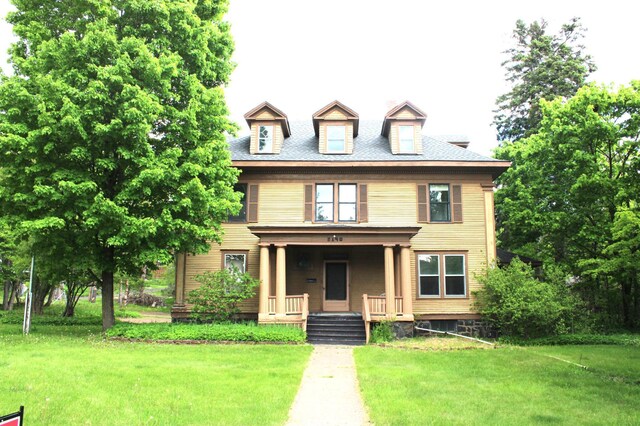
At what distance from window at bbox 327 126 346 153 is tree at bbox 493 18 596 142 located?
1544 cm

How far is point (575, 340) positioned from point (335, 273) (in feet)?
29.8

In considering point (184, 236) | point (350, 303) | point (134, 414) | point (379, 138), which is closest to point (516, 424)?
point (134, 414)

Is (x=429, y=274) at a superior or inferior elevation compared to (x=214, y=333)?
superior

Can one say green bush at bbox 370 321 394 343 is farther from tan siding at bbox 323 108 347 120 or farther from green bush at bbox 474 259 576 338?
tan siding at bbox 323 108 347 120

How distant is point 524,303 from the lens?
17.0 meters

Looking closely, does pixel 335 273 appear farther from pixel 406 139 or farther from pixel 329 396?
pixel 329 396

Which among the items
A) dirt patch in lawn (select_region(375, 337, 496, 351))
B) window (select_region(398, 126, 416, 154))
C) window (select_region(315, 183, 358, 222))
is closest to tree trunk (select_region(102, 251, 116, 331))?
window (select_region(315, 183, 358, 222))

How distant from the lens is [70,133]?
1432cm

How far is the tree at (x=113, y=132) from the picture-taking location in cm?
1420

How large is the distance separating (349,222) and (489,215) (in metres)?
5.67

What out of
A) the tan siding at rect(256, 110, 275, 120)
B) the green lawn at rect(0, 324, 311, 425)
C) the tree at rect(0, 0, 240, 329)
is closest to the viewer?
the green lawn at rect(0, 324, 311, 425)

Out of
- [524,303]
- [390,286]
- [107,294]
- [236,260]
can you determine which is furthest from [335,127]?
[107,294]

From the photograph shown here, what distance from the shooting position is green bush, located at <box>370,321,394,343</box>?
16.6 metres

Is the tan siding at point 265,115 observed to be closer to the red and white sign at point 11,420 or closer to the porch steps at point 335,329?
the porch steps at point 335,329
